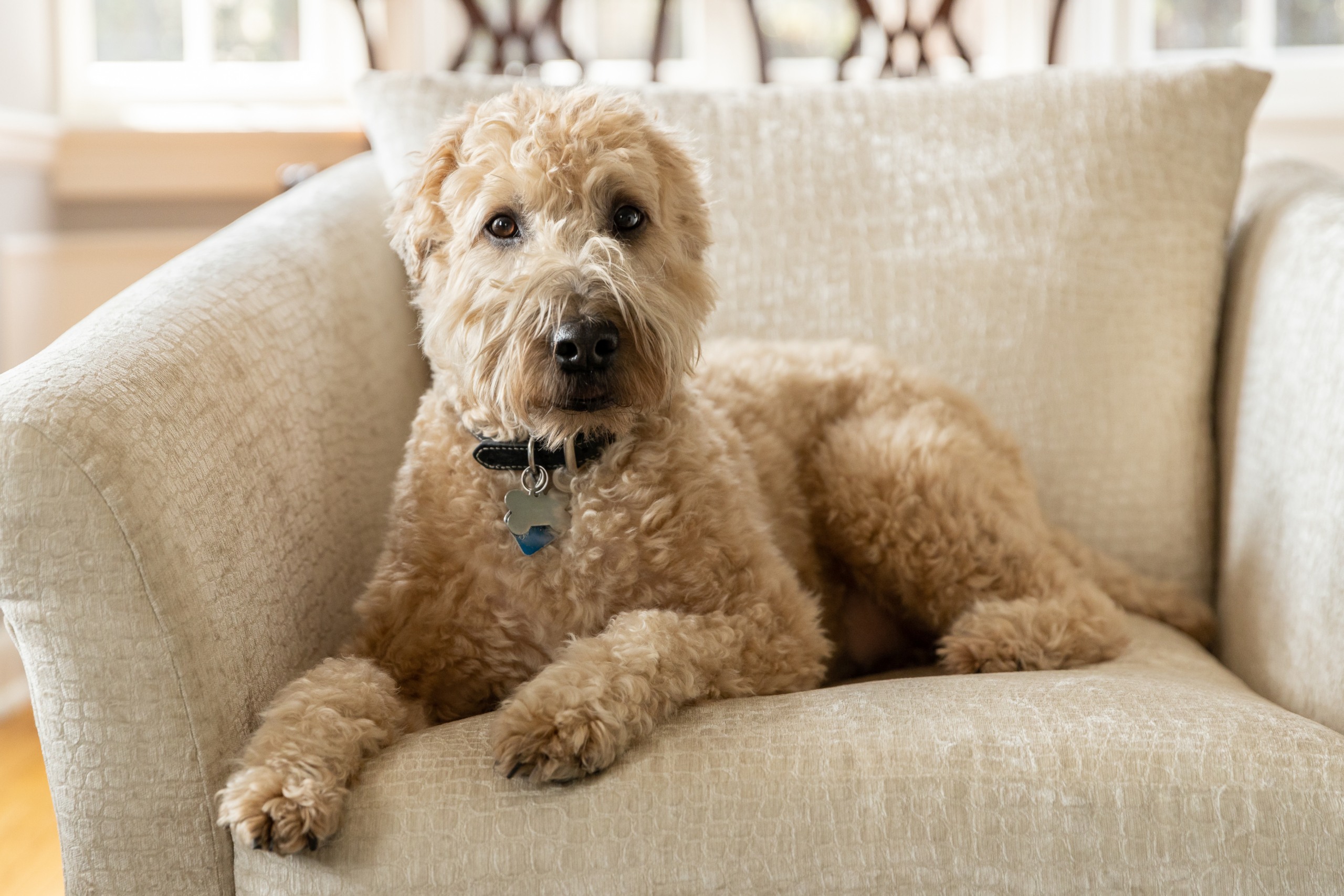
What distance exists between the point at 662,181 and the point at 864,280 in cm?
70

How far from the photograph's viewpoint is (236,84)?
338 cm

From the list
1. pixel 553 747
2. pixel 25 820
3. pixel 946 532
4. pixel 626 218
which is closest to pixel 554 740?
pixel 553 747

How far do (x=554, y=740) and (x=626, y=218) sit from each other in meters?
0.70

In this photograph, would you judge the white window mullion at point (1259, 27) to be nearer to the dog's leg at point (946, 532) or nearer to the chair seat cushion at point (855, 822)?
the dog's leg at point (946, 532)

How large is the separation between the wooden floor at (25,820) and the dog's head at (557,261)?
3.99 ft

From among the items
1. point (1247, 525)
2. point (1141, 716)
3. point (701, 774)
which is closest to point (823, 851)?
point (701, 774)

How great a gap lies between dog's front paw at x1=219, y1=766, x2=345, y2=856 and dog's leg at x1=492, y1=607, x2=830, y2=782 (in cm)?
18

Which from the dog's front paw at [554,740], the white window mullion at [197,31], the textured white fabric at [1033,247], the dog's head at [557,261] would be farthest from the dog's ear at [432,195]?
the white window mullion at [197,31]

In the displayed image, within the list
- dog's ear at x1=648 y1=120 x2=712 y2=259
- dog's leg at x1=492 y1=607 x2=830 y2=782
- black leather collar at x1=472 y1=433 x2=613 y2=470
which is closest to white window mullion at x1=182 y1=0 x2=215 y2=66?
dog's ear at x1=648 y1=120 x2=712 y2=259

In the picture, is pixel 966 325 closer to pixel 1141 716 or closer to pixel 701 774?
pixel 1141 716

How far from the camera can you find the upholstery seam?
109 cm

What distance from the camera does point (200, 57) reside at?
3430 millimetres

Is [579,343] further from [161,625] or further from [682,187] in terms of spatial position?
[161,625]

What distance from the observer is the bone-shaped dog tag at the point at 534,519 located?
1432 millimetres
